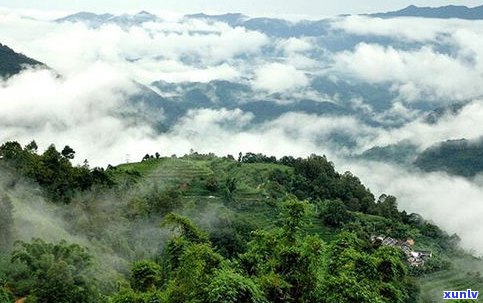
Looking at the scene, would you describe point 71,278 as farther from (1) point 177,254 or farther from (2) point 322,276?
(2) point 322,276

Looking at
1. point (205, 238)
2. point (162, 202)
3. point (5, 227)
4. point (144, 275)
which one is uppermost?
point (205, 238)

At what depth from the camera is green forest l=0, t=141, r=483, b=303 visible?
60.4 ft

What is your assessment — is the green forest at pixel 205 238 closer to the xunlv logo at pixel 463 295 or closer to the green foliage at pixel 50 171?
the green foliage at pixel 50 171

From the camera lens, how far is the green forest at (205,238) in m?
18.4

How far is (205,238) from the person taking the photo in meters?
21.5

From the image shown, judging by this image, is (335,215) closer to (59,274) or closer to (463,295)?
(59,274)

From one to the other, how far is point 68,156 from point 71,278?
1630 inches

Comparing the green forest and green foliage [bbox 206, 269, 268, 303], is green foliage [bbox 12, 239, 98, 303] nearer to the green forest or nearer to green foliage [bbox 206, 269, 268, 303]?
the green forest

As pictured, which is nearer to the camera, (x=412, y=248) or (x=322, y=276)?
(x=322, y=276)

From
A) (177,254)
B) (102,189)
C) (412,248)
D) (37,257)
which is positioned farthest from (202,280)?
(412,248)

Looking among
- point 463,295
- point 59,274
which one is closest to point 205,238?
point 463,295

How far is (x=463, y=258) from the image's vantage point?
11938cm

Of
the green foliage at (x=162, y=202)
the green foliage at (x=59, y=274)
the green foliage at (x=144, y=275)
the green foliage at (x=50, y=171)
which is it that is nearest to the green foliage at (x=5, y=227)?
the green foliage at (x=59, y=274)

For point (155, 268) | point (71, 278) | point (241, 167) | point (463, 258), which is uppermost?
point (155, 268)
